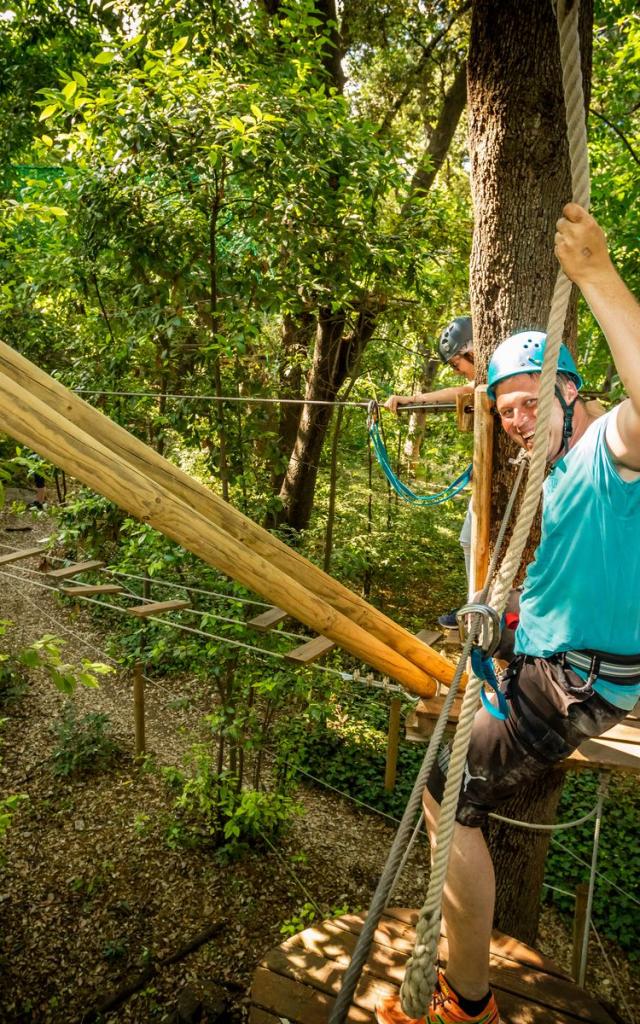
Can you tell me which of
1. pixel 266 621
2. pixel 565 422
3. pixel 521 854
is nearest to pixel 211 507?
pixel 266 621

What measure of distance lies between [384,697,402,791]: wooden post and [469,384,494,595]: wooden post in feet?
10.2

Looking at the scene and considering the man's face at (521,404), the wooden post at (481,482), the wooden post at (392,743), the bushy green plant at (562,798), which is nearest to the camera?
the man's face at (521,404)

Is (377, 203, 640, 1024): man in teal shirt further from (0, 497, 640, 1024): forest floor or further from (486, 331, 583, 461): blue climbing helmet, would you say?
(0, 497, 640, 1024): forest floor

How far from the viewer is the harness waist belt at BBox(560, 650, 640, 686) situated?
1418 mm

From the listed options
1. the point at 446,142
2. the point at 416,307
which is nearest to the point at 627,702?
the point at 416,307

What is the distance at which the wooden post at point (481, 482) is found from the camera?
215 cm

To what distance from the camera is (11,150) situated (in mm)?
5617

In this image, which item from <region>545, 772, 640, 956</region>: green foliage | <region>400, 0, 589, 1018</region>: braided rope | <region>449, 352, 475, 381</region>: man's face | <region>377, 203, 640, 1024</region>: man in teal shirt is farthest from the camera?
<region>545, 772, 640, 956</region>: green foliage

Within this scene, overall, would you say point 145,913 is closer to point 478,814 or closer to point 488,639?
point 478,814

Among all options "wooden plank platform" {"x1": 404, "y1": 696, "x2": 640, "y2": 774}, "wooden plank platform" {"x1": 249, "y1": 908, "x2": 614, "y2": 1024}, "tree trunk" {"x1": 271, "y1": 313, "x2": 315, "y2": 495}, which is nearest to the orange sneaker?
"wooden plank platform" {"x1": 249, "y1": 908, "x2": 614, "y2": 1024}

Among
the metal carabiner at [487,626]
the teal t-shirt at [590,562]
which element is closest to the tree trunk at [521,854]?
the teal t-shirt at [590,562]

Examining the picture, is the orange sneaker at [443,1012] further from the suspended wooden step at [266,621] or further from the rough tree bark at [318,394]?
→ the rough tree bark at [318,394]

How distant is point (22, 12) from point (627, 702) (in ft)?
21.8

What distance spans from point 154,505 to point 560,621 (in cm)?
101
